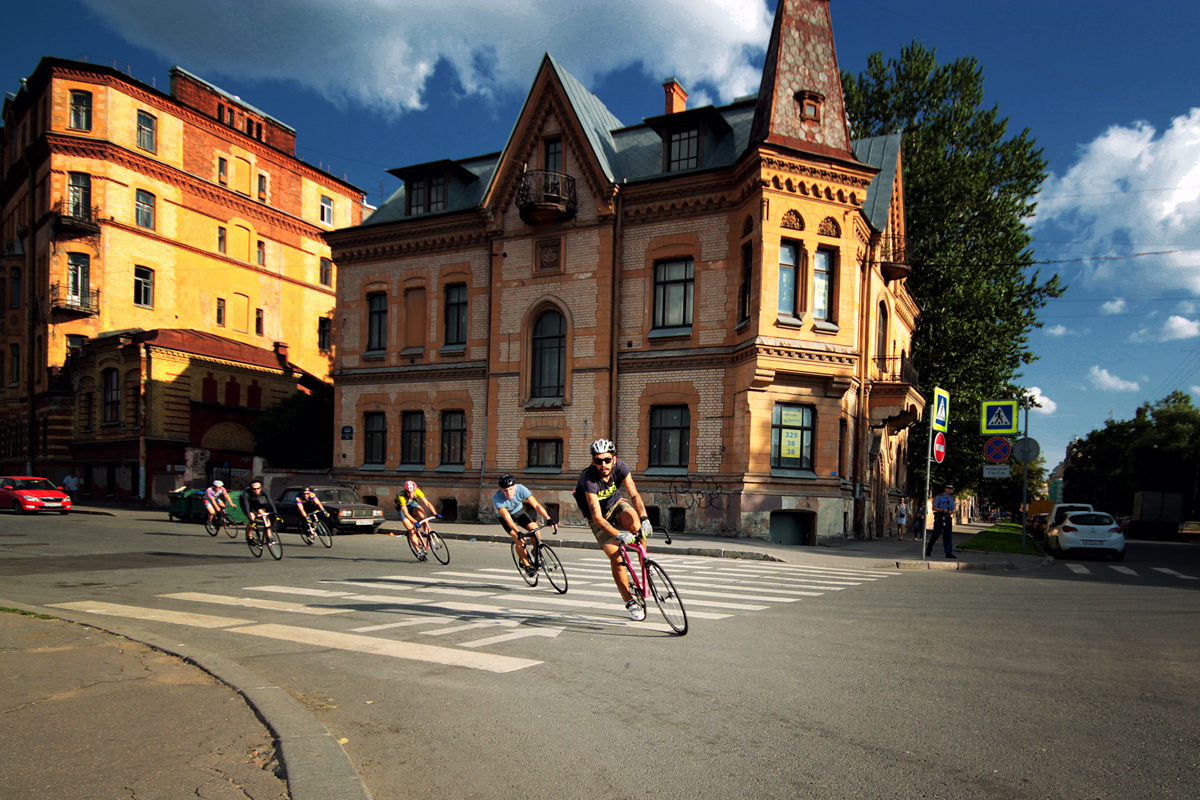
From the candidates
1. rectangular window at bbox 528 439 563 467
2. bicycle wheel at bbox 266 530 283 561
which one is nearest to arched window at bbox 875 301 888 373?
rectangular window at bbox 528 439 563 467

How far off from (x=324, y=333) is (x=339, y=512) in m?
31.6

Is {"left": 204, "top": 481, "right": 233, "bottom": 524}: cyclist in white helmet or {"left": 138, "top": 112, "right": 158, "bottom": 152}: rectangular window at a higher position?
{"left": 138, "top": 112, "right": 158, "bottom": 152}: rectangular window

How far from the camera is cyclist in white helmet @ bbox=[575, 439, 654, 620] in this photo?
8.16m

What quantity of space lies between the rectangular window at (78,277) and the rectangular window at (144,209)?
3204mm

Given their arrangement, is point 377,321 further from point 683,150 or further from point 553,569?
point 553,569

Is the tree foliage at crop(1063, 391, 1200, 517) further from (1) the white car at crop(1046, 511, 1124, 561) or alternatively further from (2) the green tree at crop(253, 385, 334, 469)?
(2) the green tree at crop(253, 385, 334, 469)

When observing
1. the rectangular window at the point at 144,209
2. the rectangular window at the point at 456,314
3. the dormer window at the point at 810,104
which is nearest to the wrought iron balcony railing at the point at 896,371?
the dormer window at the point at 810,104

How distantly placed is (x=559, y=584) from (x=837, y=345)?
50.0 feet

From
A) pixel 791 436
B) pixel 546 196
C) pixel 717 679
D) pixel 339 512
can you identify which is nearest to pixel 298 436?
pixel 339 512

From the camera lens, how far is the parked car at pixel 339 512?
80.6 feet

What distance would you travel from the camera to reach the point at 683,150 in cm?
2733

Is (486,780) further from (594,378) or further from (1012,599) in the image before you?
(594,378)

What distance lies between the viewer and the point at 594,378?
27.1 meters

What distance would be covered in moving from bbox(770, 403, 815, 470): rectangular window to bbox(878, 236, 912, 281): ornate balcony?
284 inches
